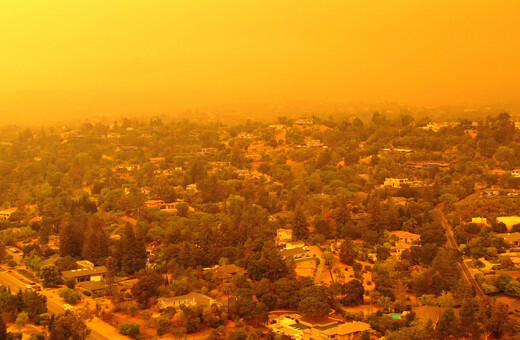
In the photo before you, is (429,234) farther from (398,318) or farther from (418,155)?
(418,155)

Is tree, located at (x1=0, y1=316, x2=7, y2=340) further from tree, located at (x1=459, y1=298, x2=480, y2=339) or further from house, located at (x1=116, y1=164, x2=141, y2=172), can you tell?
house, located at (x1=116, y1=164, x2=141, y2=172)

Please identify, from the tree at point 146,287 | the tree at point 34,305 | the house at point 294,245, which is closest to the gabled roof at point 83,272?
the tree at point 146,287

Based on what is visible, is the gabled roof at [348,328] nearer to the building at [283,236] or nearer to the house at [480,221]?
the building at [283,236]

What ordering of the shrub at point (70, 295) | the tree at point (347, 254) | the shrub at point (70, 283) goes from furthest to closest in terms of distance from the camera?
the tree at point (347, 254), the shrub at point (70, 283), the shrub at point (70, 295)

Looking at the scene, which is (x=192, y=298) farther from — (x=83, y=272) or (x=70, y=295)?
(x=83, y=272)

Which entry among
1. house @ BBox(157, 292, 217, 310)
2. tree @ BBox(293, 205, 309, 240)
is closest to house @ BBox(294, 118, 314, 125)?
tree @ BBox(293, 205, 309, 240)

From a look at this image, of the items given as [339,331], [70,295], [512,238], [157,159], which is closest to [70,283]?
[70,295]
